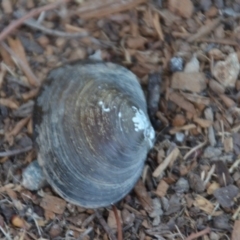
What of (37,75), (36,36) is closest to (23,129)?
(37,75)

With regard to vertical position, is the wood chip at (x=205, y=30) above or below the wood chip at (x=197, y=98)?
above

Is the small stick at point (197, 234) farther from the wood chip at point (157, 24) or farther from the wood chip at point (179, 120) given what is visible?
the wood chip at point (157, 24)

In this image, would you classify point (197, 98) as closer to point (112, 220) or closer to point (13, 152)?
point (112, 220)

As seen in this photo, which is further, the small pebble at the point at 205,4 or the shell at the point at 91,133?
the small pebble at the point at 205,4

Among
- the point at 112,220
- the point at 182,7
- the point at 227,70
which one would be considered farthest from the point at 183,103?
the point at 112,220

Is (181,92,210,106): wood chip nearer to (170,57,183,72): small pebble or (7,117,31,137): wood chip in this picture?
(170,57,183,72): small pebble

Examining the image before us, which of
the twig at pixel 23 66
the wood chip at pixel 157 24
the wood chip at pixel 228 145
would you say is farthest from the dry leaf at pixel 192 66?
the twig at pixel 23 66
